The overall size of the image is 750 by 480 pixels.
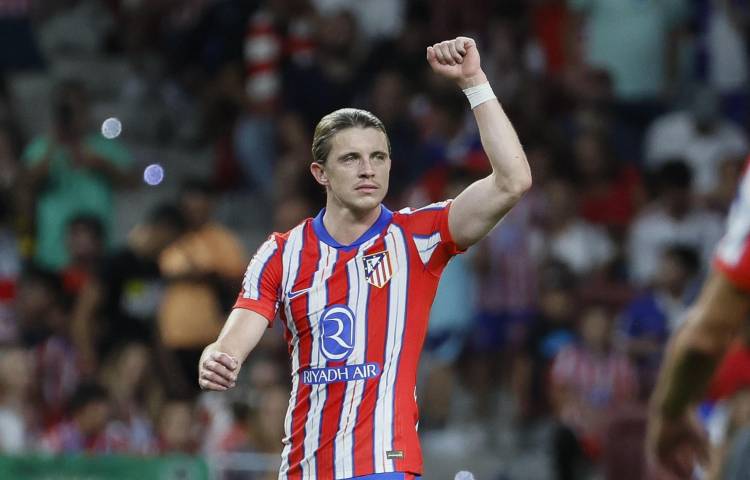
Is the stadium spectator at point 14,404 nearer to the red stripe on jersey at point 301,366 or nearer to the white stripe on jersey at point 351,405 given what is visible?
the red stripe on jersey at point 301,366

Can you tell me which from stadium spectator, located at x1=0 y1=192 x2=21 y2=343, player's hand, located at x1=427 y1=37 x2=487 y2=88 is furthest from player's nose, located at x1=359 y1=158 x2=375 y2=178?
stadium spectator, located at x1=0 y1=192 x2=21 y2=343

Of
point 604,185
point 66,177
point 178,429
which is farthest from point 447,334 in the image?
point 66,177

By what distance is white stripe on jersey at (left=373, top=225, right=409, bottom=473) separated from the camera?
5.62 meters

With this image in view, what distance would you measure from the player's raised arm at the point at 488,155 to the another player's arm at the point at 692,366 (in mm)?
1838

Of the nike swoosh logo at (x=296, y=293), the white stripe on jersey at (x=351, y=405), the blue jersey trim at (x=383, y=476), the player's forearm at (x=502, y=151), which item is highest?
the player's forearm at (x=502, y=151)

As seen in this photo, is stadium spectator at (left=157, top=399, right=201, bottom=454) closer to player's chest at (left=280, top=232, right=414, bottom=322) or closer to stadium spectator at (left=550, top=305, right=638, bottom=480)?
stadium spectator at (left=550, top=305, right=638, bottom=480)

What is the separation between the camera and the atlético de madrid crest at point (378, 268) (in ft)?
18.9

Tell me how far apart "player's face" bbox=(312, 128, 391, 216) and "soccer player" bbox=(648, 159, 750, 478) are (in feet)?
6.89

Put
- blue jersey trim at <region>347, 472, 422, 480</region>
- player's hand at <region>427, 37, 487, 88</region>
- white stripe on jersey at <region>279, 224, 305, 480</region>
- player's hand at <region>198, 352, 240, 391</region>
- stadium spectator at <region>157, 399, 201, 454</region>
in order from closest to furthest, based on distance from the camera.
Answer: player's hand at <region>198, 352, 240, 391</region>, blue jersey trim at <region>347, 472, 422, 480</region>, player's hand at <region>427, 37, 487, 88</region>, white stripe on jersey at <region>279, 224, 305, 480</region>, stadium spectator at <region>157, 399, 201, 454</region>

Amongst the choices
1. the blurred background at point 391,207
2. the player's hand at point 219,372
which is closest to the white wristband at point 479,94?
the player's hand at point 219,372

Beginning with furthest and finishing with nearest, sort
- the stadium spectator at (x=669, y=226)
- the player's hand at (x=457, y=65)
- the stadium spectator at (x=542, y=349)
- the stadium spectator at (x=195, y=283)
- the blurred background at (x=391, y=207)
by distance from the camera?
the stadium spectator at (x=669, y=226)
the stadium spectator at (x=195, y=283)
the stadium spectator at (x=542, y=349)
the blurred background at (x=391, y=207)
the player's hand at (x=457, y=65)

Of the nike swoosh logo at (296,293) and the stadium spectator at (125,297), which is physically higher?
the stadium spectator at (125,297)

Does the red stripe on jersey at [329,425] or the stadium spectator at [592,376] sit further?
the stadium spectator at [592,376]

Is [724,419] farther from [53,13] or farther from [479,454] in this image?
[53,13]
